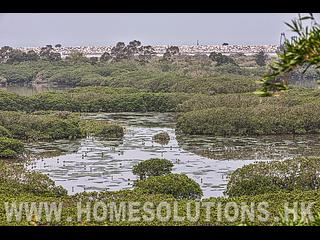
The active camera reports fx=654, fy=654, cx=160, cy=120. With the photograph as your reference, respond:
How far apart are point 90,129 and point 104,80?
2240 mm

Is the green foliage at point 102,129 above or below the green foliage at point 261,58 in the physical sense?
below

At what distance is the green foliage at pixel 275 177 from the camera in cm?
714

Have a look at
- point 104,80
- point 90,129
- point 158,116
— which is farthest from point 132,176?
point 104,80

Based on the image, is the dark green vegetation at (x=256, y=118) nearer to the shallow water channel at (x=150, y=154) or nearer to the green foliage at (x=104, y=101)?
the shallow water channel at (x=150, y=154)

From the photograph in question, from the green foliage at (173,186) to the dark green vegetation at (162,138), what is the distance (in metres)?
1.94

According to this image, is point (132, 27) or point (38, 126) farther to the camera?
point (38, 126)

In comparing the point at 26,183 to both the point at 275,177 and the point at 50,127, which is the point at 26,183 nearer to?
the point at 50,127

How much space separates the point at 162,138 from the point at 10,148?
7.09 ft

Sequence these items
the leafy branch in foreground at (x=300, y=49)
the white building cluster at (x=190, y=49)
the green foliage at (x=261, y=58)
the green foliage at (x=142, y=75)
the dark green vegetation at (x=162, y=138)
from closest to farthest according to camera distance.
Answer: the leafy branch in foreground at (x=300, y=49) → the green foliage at (x=261, y=58) → the white building cluster at (x=190, y=49) → the dark green vegetation at (x=162, y=138) → the green foliage at (x=142, y=75)

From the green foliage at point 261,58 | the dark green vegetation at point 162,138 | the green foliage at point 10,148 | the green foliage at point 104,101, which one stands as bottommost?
the dark green vegetation at point 162,138

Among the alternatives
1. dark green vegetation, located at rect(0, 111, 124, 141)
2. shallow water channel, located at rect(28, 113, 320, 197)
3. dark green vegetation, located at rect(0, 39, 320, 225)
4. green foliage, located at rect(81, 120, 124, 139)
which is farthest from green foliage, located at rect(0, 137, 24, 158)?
green foliage, located at rect(81, 120, 124, 139)

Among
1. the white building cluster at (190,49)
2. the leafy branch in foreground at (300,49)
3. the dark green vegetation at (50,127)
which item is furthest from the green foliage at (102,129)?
the leafy branch in foreground at (300,49)

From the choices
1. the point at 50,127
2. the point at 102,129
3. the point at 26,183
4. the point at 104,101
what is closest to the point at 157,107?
the point at 104,101

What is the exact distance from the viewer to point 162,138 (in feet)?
30.5
